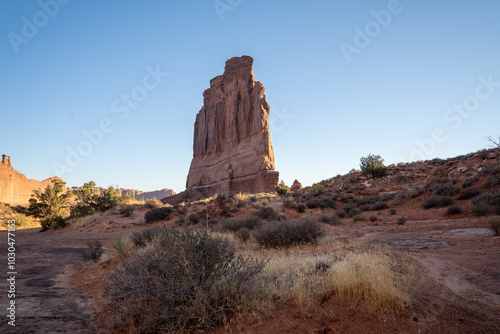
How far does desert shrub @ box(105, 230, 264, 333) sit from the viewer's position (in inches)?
113

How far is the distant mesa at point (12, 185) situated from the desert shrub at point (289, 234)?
72.6 meters

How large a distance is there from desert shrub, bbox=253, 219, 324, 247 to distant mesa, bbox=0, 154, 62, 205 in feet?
238

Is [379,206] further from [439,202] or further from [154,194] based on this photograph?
[154,194]

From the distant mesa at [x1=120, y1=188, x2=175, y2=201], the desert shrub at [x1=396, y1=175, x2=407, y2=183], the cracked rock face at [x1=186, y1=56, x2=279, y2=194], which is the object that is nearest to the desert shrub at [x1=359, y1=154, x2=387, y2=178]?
the desert shrub at [x1=396, y1=175, x2=407, y2=183]

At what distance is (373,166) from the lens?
101 feet

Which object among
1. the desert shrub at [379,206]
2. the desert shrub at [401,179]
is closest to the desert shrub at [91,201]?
the desert shrub at [379,206]

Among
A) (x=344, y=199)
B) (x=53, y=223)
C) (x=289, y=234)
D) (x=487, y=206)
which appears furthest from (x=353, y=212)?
(x=53, y=223)

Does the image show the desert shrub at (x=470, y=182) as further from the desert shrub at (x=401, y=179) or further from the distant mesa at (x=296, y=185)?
the distant mesa at (x=296, y=185)

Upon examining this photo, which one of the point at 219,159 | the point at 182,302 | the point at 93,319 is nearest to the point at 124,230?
the point at 93,319

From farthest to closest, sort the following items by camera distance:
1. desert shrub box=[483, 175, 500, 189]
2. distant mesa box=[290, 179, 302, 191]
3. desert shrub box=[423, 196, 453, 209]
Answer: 1. distant mesa box=[290, 179, 302, 191]
2. desert shrub box=[423, 196, 453, 209]
3. desert shrub box=[483, 175, 500, 189]

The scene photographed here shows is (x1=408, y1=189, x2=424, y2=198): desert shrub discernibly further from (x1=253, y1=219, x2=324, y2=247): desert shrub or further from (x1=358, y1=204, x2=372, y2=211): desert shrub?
(x1=253, y1=219, x2=324, y2=247): desert shrub

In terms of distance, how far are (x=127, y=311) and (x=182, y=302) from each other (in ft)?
2.25

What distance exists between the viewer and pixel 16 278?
5316 mm

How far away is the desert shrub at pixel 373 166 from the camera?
29922 millimetres
